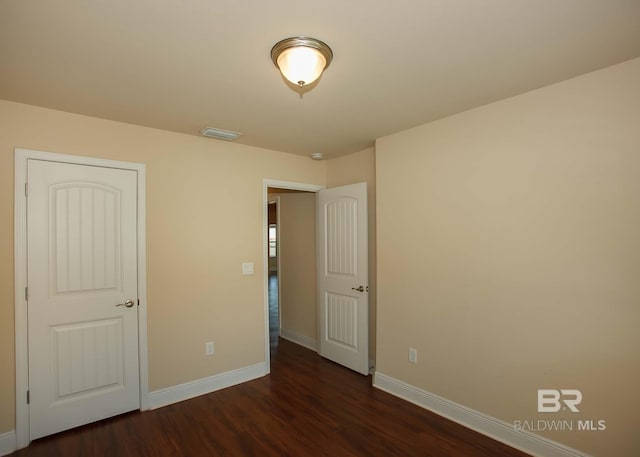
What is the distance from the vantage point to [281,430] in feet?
8.30

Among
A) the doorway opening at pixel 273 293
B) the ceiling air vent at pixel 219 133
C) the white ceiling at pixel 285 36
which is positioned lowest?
the doorway opening at pixel 273 293

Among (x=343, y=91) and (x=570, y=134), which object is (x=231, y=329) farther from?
(x=570, y=134)

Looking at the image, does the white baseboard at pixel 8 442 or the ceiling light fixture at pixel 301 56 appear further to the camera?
the white baseboard at pixel 8 442

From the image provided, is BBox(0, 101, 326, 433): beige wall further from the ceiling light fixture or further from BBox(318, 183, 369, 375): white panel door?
the ceiling light fixture

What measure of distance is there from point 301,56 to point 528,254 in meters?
1.98

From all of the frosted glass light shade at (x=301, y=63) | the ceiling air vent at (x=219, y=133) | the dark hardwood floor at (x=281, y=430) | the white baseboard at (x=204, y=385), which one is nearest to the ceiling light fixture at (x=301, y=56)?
the frosted glass light shade at (x=301, y=63)

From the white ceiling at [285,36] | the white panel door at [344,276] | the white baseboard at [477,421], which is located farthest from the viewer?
the white panel door at [344,276]

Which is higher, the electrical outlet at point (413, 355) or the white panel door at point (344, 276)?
the white panel door at point (344, 276)

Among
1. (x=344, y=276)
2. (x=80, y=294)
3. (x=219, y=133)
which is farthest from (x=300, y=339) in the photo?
(x=219, y=133)

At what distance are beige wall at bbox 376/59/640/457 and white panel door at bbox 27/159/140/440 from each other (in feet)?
7.97

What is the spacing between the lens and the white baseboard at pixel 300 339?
4379 millimetres

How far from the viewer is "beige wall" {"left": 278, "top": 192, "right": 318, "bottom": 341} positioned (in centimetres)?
443

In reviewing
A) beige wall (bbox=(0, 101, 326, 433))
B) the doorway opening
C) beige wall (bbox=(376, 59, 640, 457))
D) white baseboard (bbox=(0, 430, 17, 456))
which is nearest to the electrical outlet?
beige wall (bbox=(376, 59, 640, 457))

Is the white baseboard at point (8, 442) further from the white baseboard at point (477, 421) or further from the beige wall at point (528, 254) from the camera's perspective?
the beige wall at point (528, 254)
